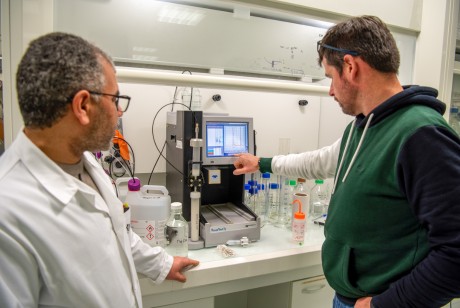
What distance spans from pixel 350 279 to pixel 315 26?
156cm

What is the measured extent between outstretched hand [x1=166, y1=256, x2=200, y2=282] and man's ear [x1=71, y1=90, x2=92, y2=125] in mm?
690

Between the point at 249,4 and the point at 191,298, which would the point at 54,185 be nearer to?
the point at 191,298

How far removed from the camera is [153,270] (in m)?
1.19

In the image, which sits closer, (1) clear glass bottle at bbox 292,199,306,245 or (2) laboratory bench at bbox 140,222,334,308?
(2) laboratory bench at bbox 140,222,334,308

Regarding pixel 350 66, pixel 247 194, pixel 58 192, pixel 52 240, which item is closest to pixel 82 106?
pixel 58 192

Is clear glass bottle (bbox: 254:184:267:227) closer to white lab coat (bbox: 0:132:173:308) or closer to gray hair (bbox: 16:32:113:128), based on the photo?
white lab coat (bbox: 0:132:173:308)

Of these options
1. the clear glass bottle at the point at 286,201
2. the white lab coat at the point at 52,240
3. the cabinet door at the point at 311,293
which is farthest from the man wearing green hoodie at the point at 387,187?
the clear glass bottle at the point at 286,201

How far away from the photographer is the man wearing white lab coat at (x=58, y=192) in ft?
2.30

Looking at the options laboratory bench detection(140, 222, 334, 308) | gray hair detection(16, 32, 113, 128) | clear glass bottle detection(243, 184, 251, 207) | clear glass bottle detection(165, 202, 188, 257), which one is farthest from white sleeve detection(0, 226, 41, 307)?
clear glass bottle detection(243, 184, 251, 207)

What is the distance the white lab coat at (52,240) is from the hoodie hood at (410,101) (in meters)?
0.86

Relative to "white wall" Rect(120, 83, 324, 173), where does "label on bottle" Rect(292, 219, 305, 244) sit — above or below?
below

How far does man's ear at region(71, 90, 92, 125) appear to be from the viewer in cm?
75

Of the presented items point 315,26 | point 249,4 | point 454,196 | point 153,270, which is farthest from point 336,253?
point 315,26

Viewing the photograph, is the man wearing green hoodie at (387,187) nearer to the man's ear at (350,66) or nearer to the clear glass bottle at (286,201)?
the man's ear at (350,66)
